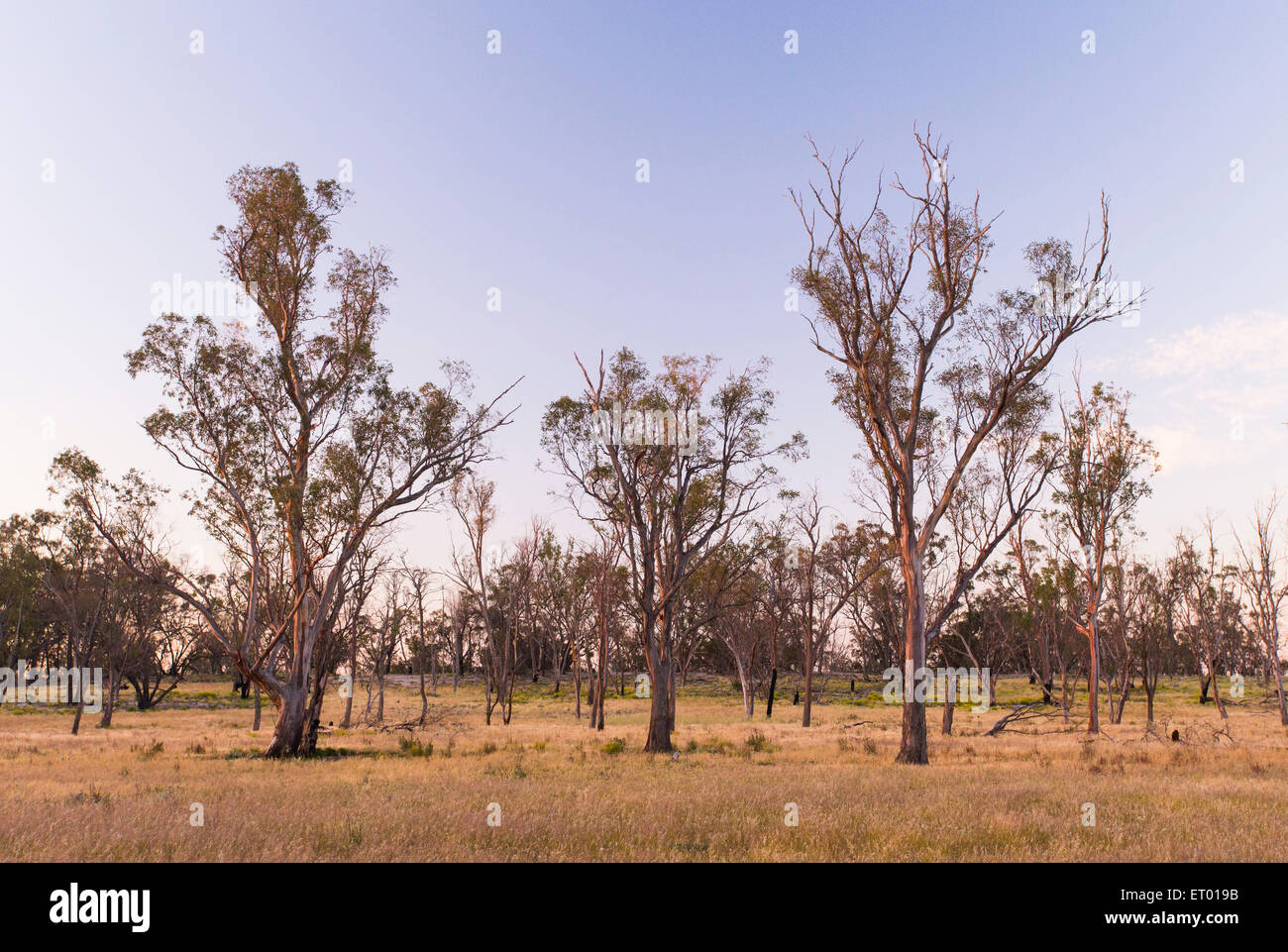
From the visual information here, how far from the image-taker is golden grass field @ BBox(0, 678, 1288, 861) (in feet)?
28.8

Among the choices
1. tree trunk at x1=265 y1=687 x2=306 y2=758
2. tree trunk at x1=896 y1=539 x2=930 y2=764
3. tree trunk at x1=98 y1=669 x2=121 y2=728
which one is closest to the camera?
tree trunk at x1=896 y1=539 x2=930 y2=764

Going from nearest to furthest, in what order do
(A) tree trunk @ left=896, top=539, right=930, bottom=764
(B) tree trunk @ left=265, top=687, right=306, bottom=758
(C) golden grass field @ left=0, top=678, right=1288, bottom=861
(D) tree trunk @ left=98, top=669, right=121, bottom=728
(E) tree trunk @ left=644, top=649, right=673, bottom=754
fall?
1. (C) golden grass field @ left=0, top=678, right=1288, bottom=861
2. (A) tree trunk @ left=896, top=539, right=930, bottom=764
3. (B) tree trunk @ left=265, top=687, right=306, bottom=758
4. (E) tree trunk @ left=644, top=649, right=673, bottom=754
5. (D) tree trunk @ left=98, top=669, right=121, bottom=728

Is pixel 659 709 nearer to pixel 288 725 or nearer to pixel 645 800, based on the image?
pixel 288 725

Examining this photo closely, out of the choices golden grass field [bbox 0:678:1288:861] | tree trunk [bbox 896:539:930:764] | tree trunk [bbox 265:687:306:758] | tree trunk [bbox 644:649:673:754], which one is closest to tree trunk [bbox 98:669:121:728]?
golden grass field [bbox 0:678:1288:861]

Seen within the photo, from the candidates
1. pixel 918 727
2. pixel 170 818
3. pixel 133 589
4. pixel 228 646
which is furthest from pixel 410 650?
pixel 170 818

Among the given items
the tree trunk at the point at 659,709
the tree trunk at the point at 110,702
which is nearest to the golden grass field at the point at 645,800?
the tree trunk at the point at 659,709

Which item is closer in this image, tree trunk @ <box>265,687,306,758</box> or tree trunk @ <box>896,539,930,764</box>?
tree trunk @ <box>896,539,930,764</box>

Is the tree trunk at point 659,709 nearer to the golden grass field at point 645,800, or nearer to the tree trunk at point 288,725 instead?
the golden grass field at point 645,800

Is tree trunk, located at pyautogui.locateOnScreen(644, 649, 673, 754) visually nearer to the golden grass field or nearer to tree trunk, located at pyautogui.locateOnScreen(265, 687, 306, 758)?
the golden grass field

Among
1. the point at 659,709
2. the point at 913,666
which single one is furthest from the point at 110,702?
the point at 913,666

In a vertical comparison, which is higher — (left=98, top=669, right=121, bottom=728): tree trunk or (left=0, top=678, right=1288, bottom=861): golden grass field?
(left=0, top=678, right=1288, bottom=861): golden grass field
